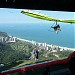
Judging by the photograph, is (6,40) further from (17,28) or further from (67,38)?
(67,38)

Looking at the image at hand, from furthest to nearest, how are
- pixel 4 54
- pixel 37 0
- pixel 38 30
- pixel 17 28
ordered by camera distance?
pixel 38 30, pixel 17 28, pixel 4 54, pixel 37 0

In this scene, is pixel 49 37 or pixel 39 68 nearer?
pixel 39 68

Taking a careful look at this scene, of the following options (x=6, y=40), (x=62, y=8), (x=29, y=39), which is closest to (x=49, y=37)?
(x=29, y=39)

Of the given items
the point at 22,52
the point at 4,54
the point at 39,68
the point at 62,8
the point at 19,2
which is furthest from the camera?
the point at 22,52

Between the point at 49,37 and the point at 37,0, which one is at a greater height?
the point at 37,0

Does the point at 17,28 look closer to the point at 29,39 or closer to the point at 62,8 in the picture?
the point at 29,39

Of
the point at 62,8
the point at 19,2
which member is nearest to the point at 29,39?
the point at 62,8

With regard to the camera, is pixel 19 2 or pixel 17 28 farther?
pixel 17 28

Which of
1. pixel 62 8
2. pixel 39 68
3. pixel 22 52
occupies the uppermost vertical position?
pixel 62 8

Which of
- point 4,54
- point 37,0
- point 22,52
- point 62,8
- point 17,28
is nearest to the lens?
point 37,0
